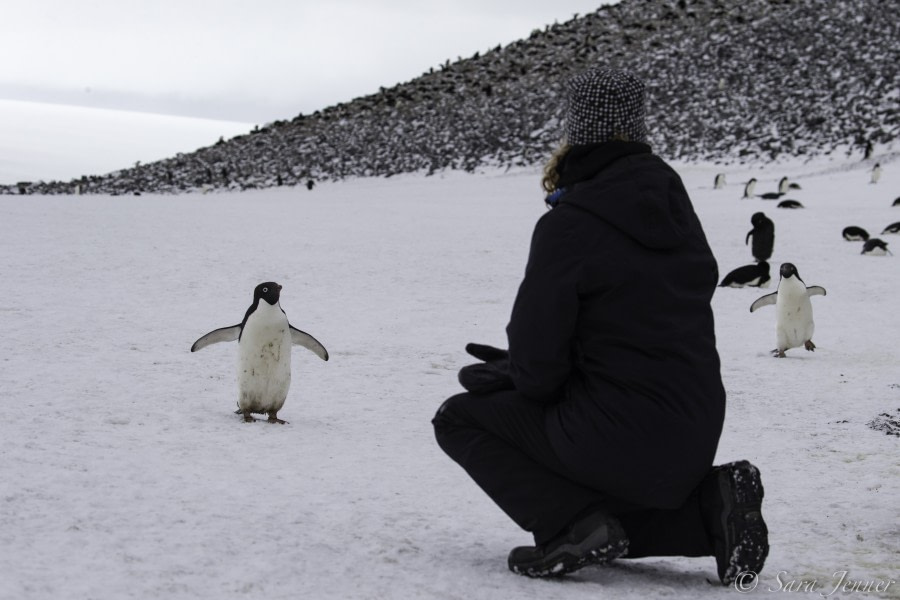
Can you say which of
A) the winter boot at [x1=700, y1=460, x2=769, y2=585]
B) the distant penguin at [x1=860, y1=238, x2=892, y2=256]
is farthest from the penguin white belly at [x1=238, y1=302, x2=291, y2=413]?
the distant penguin at [x1=860, y1=238, x2=892, y2=256]

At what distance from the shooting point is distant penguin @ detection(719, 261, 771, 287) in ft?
40.0

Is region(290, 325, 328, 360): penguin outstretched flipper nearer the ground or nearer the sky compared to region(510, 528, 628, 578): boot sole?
nearer the sky

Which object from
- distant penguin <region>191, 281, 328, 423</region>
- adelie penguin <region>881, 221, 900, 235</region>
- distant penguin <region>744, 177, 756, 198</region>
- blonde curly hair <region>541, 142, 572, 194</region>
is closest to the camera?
blonde curly hair <region>541, 142, 572, 194</region>

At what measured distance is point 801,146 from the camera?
31031 millimetres

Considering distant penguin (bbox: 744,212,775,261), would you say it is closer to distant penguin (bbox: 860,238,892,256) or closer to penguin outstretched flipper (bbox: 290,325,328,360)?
distant penguin (bbox: 860,238,892,256)

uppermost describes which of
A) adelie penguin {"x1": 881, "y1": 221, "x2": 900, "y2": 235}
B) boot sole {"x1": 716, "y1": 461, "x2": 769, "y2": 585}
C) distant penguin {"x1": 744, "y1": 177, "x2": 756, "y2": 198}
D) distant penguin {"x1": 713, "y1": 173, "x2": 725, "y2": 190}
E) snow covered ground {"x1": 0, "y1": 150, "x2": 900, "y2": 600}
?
distant penguin {"x1": 713, "y1": 173, "x2": 725, "y2": 190}

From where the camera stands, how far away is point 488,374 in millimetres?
3172

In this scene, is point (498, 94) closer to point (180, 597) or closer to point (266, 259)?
point (266, 259)

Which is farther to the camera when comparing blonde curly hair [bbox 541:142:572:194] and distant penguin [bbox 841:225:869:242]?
distant penguin [bbox 841:225:869:242]

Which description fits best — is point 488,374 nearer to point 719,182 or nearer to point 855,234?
point 855,234

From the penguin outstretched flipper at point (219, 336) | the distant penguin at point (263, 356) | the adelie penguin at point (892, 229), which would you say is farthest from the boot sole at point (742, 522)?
the adelie penguin at point (892, 229)

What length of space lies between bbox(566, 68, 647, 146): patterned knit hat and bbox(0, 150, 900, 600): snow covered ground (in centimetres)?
138

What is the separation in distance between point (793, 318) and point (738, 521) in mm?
5932

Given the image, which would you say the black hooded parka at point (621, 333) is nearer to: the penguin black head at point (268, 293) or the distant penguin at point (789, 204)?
the penguin black head at point (268, 293)
